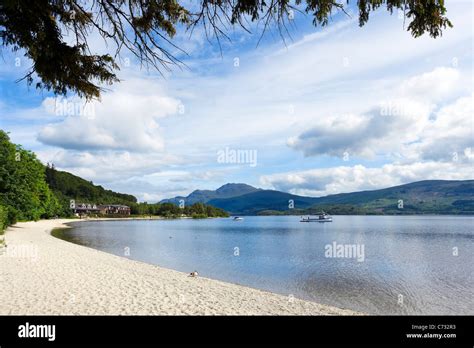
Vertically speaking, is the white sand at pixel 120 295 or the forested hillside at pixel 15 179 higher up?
the forested hillside at pixel 15 179

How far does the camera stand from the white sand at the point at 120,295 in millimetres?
12953

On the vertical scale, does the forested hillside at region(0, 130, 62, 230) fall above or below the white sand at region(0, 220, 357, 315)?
above

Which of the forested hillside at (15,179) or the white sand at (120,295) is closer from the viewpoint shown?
the white sand at (120,295)

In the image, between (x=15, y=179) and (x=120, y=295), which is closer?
(x=120, y=295)

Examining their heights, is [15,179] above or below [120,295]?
above

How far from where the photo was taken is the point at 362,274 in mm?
27984

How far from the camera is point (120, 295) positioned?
15586 millimetres

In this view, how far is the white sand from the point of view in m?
13.0

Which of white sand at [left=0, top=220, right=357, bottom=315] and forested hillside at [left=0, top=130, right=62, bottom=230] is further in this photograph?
forested hillside at [left=0, top=130, right=62, bottom=230]

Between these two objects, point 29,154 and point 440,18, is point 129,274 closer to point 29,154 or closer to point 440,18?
point 440,18
